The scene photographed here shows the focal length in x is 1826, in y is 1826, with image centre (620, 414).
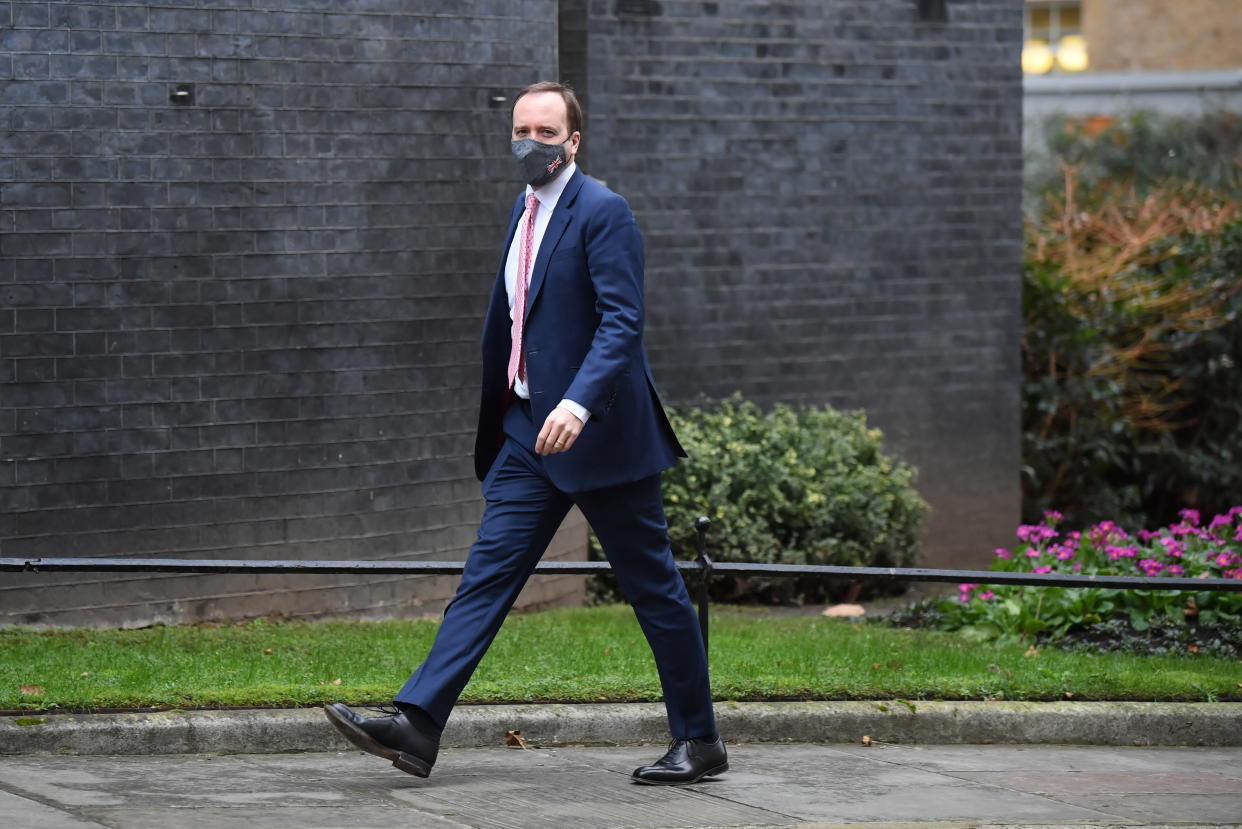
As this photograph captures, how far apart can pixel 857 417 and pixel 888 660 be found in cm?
382

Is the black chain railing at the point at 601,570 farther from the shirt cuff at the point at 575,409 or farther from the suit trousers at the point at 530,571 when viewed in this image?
the shirt cuff at the point at 575,409

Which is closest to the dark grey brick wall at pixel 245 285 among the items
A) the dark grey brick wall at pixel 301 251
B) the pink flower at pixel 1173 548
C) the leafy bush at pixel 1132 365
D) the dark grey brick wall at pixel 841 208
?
the dark grey brick wall at pixel 301 251

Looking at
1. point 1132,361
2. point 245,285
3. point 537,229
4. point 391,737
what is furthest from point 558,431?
point 1132,361

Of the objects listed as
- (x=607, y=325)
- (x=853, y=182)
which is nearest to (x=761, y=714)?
(x=607, y=325)

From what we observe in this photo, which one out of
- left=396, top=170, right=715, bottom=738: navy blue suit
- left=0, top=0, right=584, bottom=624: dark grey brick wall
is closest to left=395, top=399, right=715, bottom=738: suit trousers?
left=396, top=170, right=715, bottom=738: navy blue suit

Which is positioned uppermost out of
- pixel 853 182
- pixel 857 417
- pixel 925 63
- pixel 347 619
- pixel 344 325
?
pixel 925 63

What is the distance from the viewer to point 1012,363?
11.7 m

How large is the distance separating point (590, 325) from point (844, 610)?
4.89 metres

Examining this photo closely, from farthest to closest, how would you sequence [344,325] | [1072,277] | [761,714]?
Answer: [1072,277] → [344,325] → [761,714]

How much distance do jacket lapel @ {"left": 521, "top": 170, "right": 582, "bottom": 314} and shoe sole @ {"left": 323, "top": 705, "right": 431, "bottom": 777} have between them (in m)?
1.24

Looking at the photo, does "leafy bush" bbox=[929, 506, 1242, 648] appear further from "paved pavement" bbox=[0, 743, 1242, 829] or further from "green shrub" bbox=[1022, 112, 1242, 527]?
"green shrub" bbox=[1022, 112, 1242, 527]

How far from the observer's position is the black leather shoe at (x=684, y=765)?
5.36 metres

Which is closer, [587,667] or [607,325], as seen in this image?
[607,325]

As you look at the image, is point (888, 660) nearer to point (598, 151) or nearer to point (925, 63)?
point (598, 151)
